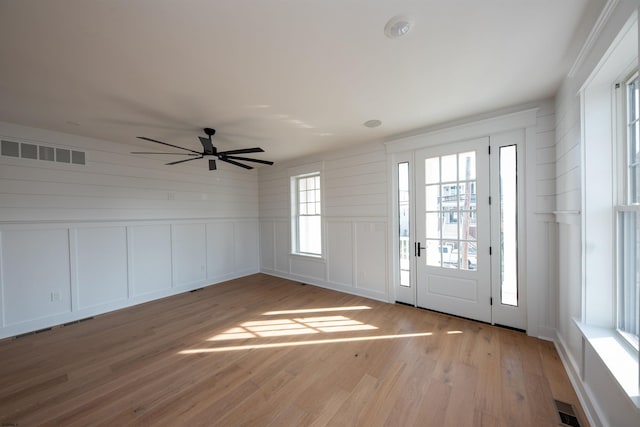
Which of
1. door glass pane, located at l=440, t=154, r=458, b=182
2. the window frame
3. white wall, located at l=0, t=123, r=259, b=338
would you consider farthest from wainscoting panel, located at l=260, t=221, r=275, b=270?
door glass pane, located at l=440, t=154, r=458, b=182

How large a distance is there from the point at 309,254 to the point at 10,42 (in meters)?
4.44

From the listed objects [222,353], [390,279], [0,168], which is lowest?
[222,353]

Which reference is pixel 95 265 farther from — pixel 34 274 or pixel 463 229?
pixel 463 229

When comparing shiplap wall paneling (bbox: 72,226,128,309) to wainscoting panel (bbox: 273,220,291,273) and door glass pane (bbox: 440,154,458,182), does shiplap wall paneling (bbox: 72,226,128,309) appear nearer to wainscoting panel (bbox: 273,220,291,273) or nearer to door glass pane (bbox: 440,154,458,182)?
wainscoting panel (bbox: 273,220,291,273)

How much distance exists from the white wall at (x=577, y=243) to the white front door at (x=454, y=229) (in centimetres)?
69

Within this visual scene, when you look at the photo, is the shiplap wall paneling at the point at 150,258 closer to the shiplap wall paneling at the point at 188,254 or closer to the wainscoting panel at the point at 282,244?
the shiplap wall paneling at the point at 188,254

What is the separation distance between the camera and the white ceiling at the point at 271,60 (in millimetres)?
1430

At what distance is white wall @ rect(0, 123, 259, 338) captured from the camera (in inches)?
121

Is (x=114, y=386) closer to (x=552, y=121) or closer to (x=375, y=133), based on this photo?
(x=375, y=133)

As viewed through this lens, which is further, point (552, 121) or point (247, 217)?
point (247, 217)

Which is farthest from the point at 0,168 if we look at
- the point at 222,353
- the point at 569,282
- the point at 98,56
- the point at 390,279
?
the point at 569,282

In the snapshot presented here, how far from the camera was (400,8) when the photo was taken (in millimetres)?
1413

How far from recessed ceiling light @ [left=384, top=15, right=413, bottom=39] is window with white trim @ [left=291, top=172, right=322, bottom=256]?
340 centimetres

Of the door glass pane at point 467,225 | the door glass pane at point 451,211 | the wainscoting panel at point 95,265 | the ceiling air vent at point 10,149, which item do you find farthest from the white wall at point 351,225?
the ceiling air vent at point 10,149
